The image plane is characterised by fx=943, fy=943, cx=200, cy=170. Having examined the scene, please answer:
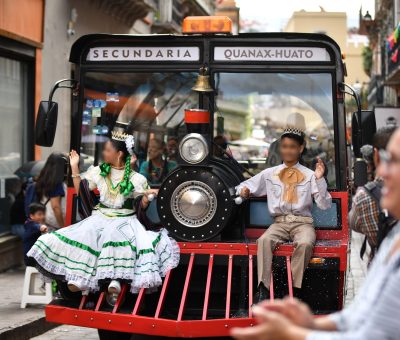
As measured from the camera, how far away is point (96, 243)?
24.7 ft

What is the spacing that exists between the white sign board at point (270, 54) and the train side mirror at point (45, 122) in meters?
1.51

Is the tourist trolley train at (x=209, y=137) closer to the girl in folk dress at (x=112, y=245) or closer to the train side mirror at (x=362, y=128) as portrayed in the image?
the train side mirror at (x=362, y=128)

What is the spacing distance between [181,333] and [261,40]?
273 cm

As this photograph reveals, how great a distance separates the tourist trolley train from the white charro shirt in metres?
0.23

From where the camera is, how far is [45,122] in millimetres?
8062

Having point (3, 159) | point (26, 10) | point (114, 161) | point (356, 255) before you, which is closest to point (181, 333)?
point (114, 161)

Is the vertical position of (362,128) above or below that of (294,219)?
above

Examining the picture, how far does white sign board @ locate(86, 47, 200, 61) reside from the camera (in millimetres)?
8367

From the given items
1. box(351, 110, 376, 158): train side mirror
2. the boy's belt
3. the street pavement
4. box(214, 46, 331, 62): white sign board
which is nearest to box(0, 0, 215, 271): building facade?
the street pavement

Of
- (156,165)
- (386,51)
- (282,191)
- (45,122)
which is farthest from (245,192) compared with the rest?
(386,51)

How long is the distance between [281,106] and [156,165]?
4.25 feet

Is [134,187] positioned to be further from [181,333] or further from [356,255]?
[356,255]

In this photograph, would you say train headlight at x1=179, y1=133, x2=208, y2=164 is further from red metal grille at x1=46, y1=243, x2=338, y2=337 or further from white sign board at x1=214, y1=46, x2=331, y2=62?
white sign board at x1=214, y1=46, x2=331, y2=62

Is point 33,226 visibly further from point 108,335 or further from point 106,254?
point 106,254
